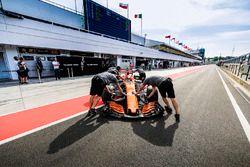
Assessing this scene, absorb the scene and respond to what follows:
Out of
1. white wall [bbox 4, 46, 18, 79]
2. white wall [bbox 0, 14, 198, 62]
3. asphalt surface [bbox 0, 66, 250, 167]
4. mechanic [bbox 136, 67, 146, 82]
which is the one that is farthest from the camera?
white wall [bbox 4, 46, 18, 79]

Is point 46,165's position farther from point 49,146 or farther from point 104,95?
point 104,95

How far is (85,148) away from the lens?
1.87 meters

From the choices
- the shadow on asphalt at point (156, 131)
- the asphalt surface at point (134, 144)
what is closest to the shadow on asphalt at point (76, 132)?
the asphalt surface at point (134, 144)

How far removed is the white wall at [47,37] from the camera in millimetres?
8422

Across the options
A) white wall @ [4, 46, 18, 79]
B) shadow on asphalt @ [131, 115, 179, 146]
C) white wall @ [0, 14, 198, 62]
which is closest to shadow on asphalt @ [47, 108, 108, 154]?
shadow on asphalt @ [131, 115, 179, 146]

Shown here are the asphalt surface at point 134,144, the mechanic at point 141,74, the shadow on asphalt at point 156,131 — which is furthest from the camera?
the mechanic at point 141,74

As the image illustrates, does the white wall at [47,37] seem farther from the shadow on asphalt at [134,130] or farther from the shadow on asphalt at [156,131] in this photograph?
the shadow on asphalt at [156,131]

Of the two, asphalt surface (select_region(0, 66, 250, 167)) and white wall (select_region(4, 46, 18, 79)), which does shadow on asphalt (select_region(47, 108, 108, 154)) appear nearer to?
asphalt surface (select_region(0, 66, 250, 167))

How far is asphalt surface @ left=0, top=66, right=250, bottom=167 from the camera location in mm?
1607

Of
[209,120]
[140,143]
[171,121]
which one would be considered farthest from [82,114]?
[209,120]

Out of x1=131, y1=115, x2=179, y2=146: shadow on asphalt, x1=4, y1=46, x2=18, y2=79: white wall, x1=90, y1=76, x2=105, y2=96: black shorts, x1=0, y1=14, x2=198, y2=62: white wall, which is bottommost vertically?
x1=131, y1=115, x2=179, y2=146: shadow on asphalt

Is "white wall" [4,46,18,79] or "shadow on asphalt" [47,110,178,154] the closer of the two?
"shadow on asphalt" [47,110,178,154]

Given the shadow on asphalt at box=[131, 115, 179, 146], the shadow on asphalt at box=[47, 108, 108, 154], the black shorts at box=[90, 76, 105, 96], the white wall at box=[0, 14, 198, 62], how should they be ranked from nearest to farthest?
1. the shadow on asphalt at box=[47, 108, 108, 154]
2. the shadow on asphalt at box=[131, 115, 179, 146]
3. the black shorts at box=[90, 76, 105, 96]
4. the white wall at box=[0, 14, 198, 62]

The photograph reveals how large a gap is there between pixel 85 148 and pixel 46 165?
21.4 inches
